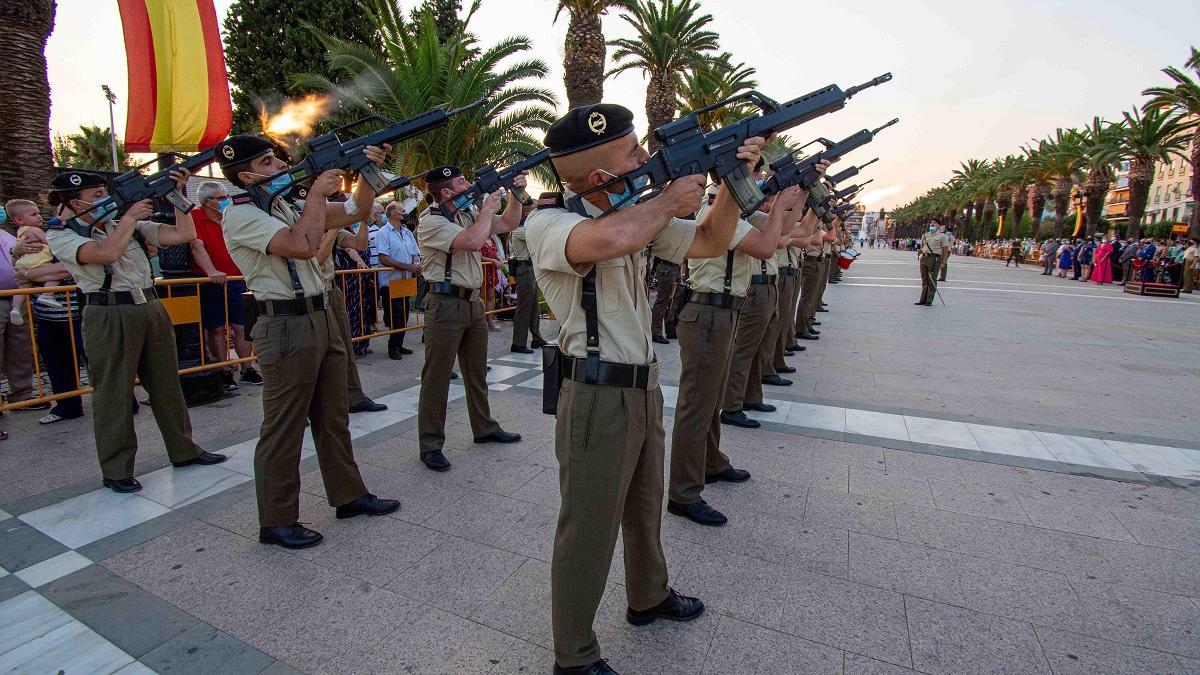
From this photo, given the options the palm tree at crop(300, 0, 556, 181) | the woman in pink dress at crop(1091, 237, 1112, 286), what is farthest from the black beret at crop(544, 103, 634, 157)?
the woman in pink dress at crop(1091, 237, 1112, 286)

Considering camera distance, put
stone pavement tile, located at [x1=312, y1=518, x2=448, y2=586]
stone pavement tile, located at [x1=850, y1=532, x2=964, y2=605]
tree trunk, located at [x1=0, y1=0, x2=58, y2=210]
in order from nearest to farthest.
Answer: stone pavement tile, located at [x1=850, y1=532, x2=964, y2=605], stone pavement tile, located at [x1=312, y1=518, x2=448, y2=586], tree trunk, located at [x1=0, y1=0, x2=58, y2=210]

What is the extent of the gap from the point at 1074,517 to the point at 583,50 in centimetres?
1442

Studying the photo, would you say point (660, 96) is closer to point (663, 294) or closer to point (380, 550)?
point (663, 294)

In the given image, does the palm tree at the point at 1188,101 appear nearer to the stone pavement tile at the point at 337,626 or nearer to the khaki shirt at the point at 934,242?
the khaki shirt at the point at 934,242

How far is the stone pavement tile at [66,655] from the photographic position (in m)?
2.35

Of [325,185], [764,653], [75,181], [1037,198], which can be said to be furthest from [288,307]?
[1037,198]

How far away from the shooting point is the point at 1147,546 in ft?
11.2

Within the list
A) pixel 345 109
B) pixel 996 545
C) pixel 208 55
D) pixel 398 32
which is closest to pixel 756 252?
pixel 996 545

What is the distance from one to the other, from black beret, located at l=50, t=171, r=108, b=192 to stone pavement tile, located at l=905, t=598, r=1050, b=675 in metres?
5.52

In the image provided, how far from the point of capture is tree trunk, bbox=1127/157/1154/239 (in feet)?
95.2

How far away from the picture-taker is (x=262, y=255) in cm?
339

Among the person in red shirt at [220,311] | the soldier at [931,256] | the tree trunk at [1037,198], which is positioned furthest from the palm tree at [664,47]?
the tree trunk at [1037,198]

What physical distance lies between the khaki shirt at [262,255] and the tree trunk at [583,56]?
12.5 meters

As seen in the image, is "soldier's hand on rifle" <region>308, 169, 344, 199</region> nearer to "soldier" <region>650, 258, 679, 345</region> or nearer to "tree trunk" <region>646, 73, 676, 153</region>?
"soldier" <region>650, 258, 679, 345</region>
